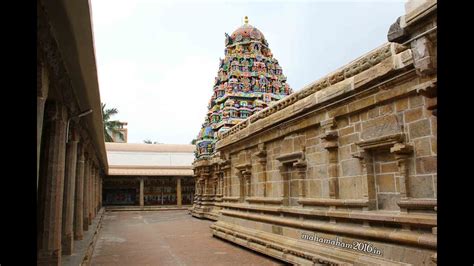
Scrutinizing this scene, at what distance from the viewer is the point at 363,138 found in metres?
5.89

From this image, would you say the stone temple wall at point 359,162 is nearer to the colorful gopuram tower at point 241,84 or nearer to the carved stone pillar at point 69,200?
the carved stone pillar at point 69,200

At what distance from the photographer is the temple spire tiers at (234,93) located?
763 inches

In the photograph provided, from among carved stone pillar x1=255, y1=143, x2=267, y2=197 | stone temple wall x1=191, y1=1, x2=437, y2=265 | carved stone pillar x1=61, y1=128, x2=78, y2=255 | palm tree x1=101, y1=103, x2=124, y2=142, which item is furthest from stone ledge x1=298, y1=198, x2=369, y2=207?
palm tree x1=101, y1=103, x2=124, y2=142

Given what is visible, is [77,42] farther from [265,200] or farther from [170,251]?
[170,251]

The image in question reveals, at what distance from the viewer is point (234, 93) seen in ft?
64.0

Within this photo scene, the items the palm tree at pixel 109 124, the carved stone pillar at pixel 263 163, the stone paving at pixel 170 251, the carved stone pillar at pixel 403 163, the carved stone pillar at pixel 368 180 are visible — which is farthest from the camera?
the palm tree at pixel 109 124

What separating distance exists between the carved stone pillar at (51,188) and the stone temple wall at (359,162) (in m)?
4.30

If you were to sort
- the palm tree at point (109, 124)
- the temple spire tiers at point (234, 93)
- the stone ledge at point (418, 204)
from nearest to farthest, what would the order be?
the stone ledge at point (418, 204) < the temple spire tiers at point (234, 93) < the palm tree at point (109, 124)

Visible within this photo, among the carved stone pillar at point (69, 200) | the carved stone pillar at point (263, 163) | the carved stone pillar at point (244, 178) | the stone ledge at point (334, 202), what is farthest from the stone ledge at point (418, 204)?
the carved stone pillar at point (69, 200)

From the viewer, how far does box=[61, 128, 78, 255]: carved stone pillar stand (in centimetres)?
760

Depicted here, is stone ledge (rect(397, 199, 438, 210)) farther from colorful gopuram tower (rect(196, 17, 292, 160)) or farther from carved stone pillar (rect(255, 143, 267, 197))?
→ colorful gopuram tower (rect(196, 17, 292, 160))

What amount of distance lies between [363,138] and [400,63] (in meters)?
1.39
